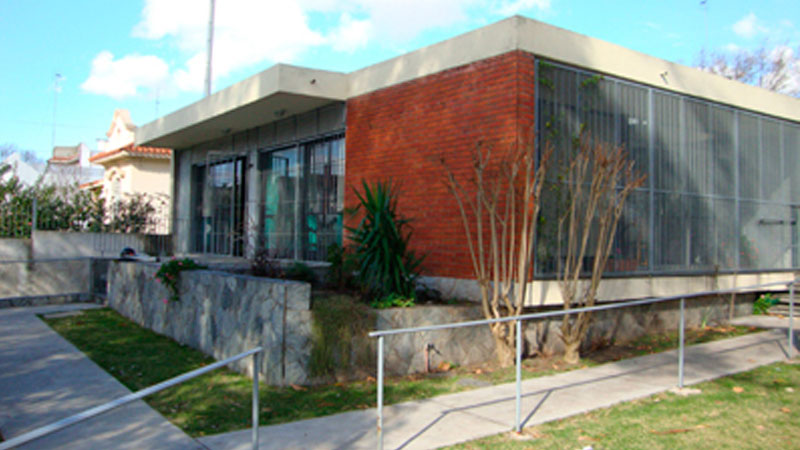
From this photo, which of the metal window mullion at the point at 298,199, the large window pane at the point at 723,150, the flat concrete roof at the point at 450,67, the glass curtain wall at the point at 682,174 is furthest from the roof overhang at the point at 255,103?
the large window pane at the point at 723,150

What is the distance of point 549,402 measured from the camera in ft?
22.2

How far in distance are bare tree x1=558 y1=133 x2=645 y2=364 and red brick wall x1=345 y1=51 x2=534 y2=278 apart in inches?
39.4

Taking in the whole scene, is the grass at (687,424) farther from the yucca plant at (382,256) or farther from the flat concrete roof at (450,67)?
the flat concrete roof at (450,67)

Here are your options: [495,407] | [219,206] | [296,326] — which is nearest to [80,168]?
[219,206]

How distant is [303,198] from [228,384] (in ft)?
21.1

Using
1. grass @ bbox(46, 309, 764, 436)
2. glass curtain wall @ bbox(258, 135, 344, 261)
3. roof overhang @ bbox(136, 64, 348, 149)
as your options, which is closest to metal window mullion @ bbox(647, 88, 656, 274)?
grass @ bbox(46, 309, 764, 436)

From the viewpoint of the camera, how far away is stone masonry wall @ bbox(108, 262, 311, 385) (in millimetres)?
7379

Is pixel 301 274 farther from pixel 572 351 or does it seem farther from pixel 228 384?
pixel 572 351

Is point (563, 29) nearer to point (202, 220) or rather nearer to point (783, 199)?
point (783, 199)

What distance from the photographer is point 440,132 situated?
9789 mm

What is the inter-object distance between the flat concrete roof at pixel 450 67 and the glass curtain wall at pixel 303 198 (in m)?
0.94

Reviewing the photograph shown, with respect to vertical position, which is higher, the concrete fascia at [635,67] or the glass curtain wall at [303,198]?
the concrete fascia at [635,67]

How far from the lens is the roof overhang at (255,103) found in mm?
11406

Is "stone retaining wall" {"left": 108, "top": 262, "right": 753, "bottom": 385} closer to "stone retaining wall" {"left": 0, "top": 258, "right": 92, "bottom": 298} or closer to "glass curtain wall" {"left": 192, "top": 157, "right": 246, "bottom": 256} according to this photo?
"glass curtain wall" {"left": 192, "top": 157, "right": 246, "bottom": 256}
